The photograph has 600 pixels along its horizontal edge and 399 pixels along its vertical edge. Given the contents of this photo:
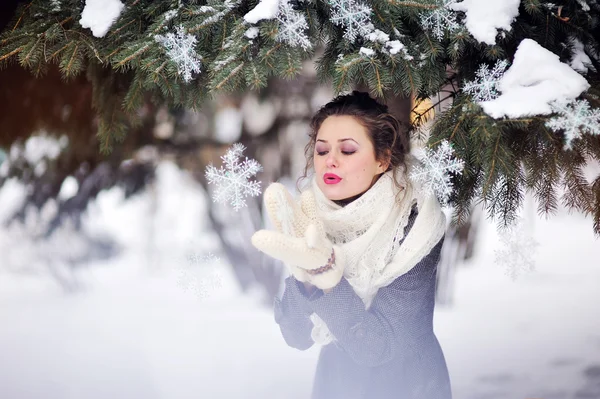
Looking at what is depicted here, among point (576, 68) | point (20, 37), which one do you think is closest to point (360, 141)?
point (576, 68)

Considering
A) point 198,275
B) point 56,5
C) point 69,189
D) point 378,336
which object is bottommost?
point 378,336

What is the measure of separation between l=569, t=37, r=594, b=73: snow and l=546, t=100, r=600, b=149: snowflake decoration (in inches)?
9.5

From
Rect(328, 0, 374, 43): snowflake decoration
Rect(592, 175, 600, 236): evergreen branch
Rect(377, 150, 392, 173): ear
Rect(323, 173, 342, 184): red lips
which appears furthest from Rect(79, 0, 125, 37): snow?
Rect(592, 175, 600, 236): evergreen branch

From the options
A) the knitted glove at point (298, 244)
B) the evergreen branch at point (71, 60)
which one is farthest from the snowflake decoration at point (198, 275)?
the evergreen branch at point (71, 60)

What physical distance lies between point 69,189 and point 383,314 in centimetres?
174

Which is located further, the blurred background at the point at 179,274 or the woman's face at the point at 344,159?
the blurred background at the point at 179,274

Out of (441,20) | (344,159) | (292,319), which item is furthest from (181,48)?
(292,319)

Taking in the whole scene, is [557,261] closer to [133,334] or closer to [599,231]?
[599,231]

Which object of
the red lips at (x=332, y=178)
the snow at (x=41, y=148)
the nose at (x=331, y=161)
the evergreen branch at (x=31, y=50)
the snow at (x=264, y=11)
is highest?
the snow at (x=41, y=148)

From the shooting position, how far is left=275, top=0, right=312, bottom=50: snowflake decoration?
115 centimetres

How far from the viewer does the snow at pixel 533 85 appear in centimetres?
109

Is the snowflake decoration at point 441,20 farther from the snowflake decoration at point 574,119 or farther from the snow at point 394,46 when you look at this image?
the snowflake decoration at point 574,119

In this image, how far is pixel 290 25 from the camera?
A: 3.77 feet

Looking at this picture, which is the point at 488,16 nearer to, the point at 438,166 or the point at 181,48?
the point at 438,166
